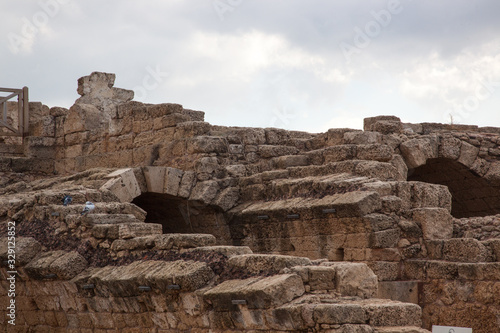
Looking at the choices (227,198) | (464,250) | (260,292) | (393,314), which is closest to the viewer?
(393,314)

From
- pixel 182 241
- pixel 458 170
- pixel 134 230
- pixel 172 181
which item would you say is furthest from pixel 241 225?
pixel 458 170

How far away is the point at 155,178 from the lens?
41.0 feet

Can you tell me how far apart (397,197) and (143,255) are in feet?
12.2

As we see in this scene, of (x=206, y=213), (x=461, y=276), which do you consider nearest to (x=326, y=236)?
(x=461, y=276)

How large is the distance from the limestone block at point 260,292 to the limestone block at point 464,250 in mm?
3448

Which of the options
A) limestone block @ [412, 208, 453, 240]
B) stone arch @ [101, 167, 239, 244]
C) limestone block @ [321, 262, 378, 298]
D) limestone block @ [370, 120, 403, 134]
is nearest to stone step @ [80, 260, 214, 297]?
limestone block @ [321, 262, 378, 298]

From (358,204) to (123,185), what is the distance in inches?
151

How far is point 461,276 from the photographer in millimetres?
9562

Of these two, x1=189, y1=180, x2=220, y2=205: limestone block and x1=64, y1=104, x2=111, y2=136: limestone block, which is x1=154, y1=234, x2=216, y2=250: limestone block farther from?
x1=64, y1=104, x2=111, y2=136: limestone block

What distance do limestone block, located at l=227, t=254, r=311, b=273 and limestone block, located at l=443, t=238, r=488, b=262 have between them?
10.1 ft

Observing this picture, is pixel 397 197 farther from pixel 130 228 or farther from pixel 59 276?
pixel 59 276

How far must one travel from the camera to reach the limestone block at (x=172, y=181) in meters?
12.5

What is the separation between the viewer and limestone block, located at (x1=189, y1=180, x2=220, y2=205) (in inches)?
491

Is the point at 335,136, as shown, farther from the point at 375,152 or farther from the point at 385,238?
the point at 385,238
